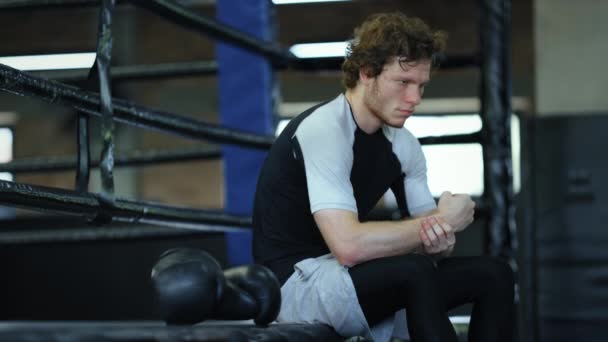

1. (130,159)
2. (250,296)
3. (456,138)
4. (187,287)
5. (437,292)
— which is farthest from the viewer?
(130,159)

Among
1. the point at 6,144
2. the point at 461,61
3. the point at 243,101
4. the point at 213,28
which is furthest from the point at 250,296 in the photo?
the point at 6,144

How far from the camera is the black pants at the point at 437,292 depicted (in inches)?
58.9

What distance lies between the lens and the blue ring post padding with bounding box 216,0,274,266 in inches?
97.1

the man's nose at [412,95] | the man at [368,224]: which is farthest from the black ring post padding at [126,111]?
the man's nose at [412,95]

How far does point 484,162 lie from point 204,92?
302 inches

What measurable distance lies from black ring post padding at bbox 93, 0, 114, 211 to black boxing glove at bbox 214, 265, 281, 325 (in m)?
0.45

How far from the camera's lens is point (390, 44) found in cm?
168

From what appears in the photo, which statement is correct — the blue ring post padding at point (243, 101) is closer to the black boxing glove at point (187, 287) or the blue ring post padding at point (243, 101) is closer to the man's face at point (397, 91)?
the man's face at point (397, 91)

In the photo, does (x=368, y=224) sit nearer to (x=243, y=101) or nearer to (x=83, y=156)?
(x=83, y=156)

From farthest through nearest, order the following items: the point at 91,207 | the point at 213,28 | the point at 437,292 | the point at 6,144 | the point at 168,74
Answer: the point at 6,144 < the point at 168,74 < the point at 213,28 < the point at 91,207 < the point at 437,292

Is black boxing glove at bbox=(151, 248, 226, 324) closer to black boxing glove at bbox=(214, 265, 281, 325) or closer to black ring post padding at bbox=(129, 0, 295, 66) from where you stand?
black boxing glove at bbox=(214, 265, 281, 325)

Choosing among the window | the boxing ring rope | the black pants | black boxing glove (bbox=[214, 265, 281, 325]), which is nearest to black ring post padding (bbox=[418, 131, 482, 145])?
the boxing ring rope

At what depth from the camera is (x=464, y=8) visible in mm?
9664

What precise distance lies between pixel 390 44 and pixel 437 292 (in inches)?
17.9
